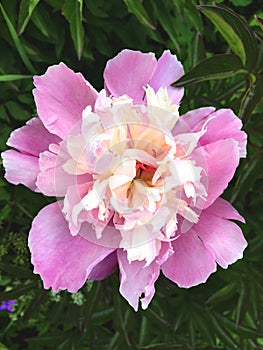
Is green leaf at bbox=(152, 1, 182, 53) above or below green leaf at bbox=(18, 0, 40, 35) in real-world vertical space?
below

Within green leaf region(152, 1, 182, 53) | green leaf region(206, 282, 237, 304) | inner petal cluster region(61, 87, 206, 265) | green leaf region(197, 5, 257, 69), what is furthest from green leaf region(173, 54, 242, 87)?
green leaf region(206, 282, 237, 304)

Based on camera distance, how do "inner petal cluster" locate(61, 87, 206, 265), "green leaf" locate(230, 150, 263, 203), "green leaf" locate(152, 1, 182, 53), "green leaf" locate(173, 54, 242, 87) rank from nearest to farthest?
1. "inner petal cluster" locate(61, 87, 206, 265)
2. "green leaf" locate(173, 54, 242, 87)
3. "green leaf" locate(230, 150, 263, 203)
4. "green leaf" locate(152, 1, 182, 53)

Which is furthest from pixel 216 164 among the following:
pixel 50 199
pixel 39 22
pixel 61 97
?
pixel 39 22

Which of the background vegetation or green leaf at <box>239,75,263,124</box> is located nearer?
green leaf at <box>239,75,263,124</box>

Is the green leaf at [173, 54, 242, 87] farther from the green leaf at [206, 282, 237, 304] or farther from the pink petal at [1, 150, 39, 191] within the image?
the green leaf at [206, 282, 237, 304]

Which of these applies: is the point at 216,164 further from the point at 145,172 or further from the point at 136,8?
the point at 136,8

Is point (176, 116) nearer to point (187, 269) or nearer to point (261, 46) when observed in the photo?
point (187, 269)

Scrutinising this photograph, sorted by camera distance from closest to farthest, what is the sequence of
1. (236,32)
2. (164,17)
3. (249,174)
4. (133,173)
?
1. (133,173)
2. (236,32)
3. (249,174)
4. (164,17)
